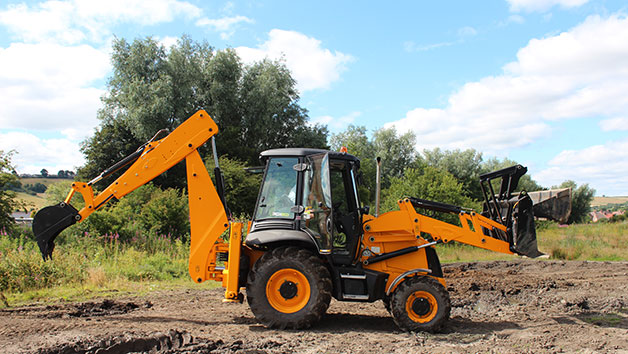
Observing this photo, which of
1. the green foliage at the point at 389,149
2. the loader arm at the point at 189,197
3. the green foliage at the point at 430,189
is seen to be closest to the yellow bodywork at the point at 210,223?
the loader arm at the point at 189,197

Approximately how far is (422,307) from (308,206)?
2048 mm

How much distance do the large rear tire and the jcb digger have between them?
0.01 m

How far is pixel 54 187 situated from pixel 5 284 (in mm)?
14198

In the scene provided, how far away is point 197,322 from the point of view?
22.0 ft

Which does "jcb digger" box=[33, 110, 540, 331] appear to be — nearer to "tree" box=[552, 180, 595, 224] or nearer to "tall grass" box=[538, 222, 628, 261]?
"tall grass" box=[538, 222, 628, 261]

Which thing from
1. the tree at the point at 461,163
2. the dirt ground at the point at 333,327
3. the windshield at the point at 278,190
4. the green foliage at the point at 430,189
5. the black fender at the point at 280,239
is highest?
the tree at the point at 461,163

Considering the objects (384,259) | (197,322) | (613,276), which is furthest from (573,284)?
(197,322)

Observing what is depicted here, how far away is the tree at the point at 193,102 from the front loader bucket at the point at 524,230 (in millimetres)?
22779

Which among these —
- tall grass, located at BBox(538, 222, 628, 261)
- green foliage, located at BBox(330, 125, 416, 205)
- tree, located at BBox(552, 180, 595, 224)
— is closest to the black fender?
tall grass, located at BBox(538, 222, 628, 261)

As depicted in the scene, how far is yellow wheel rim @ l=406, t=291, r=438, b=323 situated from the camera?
6.23m

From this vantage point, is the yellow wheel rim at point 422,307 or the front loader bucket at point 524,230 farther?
the front loader bucket at point 524,230

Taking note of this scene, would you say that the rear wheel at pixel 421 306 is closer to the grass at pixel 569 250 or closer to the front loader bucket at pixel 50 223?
the front loader bucket at pixel 50 223

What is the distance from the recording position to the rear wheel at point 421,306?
620 centimetres

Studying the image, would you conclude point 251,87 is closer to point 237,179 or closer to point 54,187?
point 237,179
